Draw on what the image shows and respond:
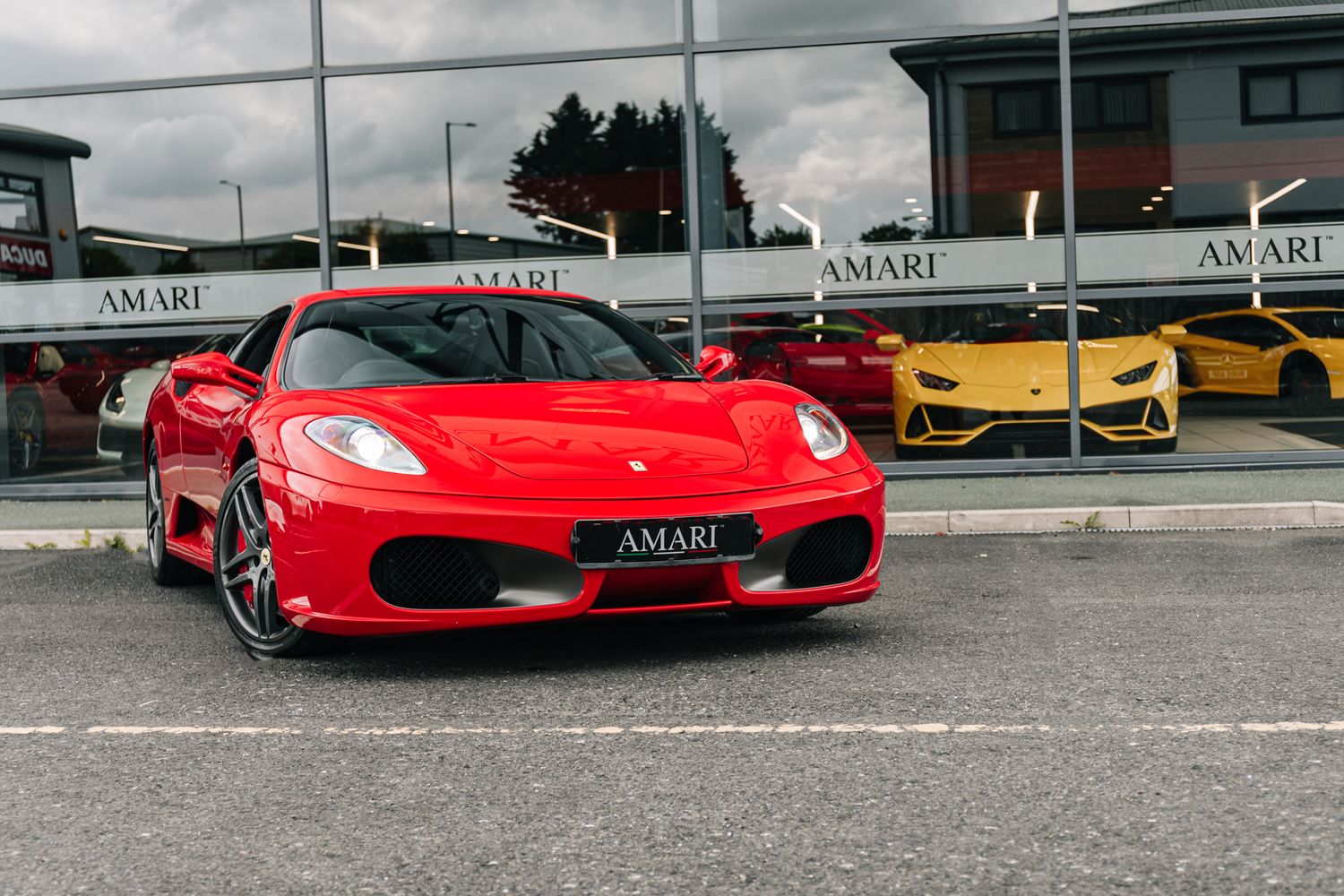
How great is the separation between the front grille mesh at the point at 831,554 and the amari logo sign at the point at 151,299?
7.54 m

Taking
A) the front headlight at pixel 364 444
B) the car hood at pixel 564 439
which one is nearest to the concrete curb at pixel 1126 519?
the car hood at pixel 564 439

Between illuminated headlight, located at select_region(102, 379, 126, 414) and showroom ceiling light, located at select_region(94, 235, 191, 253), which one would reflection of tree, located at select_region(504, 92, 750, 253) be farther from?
illuminated headlight, located at select_region(102, 379, 126, 414)

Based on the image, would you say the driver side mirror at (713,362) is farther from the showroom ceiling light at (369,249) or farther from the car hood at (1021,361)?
the showroom ceiling light at (369,249)

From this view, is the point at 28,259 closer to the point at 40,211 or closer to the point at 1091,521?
the point at 40,211

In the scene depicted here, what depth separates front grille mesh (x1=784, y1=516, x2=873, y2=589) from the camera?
4848mm

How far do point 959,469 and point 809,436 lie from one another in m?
5.78

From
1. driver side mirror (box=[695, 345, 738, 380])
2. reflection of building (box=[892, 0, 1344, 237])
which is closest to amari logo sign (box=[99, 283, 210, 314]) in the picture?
reflection of building (box=[892, 0, 1344, 237])

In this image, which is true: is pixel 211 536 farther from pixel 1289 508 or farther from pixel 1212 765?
pixel 1289 508

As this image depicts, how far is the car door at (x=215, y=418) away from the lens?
18.4 ft

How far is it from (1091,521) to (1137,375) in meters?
2.62

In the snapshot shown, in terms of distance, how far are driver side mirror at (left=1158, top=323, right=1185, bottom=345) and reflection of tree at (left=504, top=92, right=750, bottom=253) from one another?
3.02 meters

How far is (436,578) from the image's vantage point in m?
4.52

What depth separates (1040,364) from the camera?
10.6m

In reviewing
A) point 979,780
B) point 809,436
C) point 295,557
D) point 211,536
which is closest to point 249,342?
point 211,536
